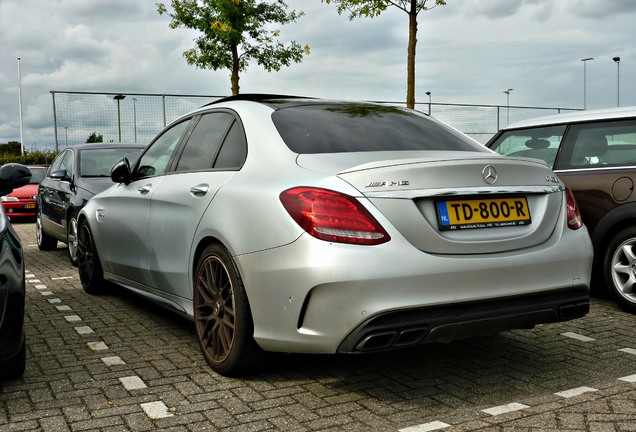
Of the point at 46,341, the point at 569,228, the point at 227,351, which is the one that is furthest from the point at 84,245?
the point at 569,228

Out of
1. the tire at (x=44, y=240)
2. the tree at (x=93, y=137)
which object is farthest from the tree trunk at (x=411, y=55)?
the tire at (x=44, y=240)

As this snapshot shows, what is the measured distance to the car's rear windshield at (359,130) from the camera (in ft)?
13.1

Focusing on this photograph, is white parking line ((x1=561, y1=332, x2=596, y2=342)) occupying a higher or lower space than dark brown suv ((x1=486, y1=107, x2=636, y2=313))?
lower

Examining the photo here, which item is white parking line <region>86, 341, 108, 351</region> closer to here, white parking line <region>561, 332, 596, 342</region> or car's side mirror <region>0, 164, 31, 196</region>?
car's side mirror <region>0, 164, 31, 196</region>

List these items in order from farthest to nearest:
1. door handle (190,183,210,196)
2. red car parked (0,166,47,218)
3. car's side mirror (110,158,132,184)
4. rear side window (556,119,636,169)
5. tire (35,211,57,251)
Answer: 1. red car parked (0,166,47,218)
2. tire (35,211,57,251)
3. rear side window (556,119,636,169)
4. car's side mirror (110,158,132,184)
5. door handle (190,183,210,196)

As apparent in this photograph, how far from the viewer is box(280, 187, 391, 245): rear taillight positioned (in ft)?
11.0

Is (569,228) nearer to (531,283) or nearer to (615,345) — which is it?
(531,283)

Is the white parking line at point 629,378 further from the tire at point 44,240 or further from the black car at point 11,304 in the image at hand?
the tire at point 44,240

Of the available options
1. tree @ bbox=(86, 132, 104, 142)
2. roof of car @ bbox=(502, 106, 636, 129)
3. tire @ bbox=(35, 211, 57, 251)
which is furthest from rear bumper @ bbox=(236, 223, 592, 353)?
tree @ bbox=(86, 132, 104, 142)

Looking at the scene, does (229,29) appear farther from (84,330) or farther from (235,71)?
(84,330)

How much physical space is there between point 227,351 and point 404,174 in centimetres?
139

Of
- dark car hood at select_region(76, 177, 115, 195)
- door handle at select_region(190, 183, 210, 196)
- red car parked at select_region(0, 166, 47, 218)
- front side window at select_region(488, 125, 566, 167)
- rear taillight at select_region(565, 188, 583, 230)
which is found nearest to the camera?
rear taillight at select_region(565, 188, 583, 230)

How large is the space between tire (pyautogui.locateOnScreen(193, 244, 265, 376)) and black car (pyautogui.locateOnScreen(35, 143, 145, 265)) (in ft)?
15.4

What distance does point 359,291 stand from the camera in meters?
3.29
